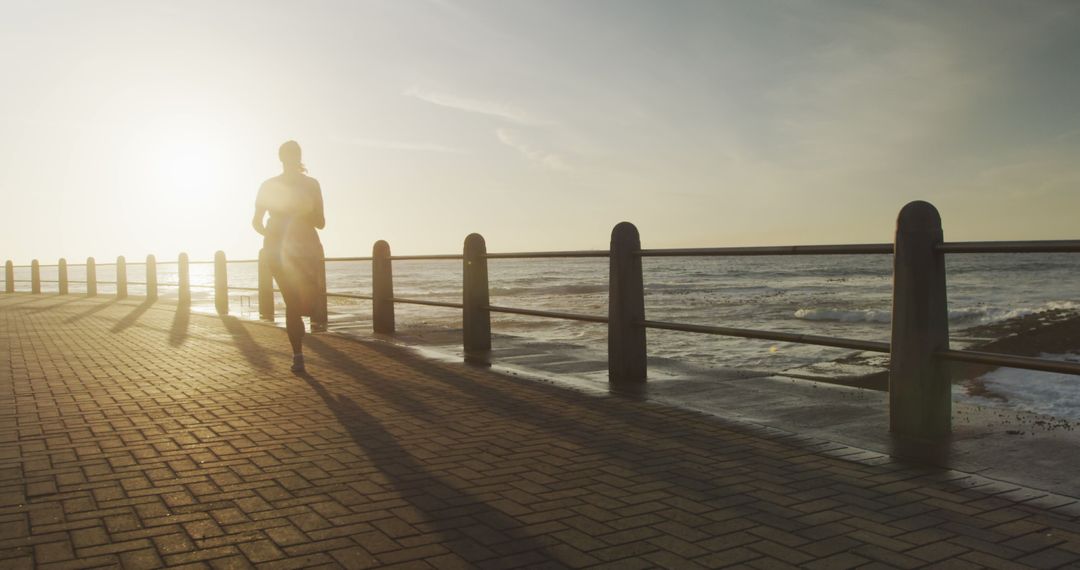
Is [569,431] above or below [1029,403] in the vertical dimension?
above

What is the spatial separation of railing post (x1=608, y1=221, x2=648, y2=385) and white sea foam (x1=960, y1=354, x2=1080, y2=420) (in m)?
4.17

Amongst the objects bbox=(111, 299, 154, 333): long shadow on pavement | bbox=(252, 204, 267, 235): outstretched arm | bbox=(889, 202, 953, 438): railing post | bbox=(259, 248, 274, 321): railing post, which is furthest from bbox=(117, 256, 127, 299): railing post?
bbox=(889, 202, 953, 438): railing post

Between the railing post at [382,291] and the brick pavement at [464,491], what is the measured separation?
16.0ft

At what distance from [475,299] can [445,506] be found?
18.5 ft

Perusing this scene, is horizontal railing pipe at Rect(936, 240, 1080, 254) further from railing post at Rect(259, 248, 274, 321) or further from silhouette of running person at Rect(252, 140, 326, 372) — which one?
railing post at Rect(259, 248, 274, 321)

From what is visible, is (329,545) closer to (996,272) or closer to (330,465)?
(330,465)

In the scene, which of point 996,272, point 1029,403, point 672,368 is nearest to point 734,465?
point 672,368

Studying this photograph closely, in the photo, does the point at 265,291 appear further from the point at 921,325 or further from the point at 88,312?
the point at 921,325

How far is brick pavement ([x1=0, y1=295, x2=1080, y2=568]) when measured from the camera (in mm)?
3057

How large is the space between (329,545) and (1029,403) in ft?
28.0

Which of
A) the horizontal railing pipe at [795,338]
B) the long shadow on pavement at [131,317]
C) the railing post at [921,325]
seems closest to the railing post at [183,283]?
the long shadow on pavement at [131,317]

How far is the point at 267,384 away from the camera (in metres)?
7.13

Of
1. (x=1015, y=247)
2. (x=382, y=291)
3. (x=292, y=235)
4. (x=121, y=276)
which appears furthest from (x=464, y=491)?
(x=121, y=276)

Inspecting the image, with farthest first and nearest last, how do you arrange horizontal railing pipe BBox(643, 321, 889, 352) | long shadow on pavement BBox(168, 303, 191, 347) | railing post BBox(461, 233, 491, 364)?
1. long shadow on pavement BBox(168, 303, 191, 347)
2. railing post BBox(461, 233, 491, 364)
3. horizontal railing pipe BBox(643, 321, 889, 352)
